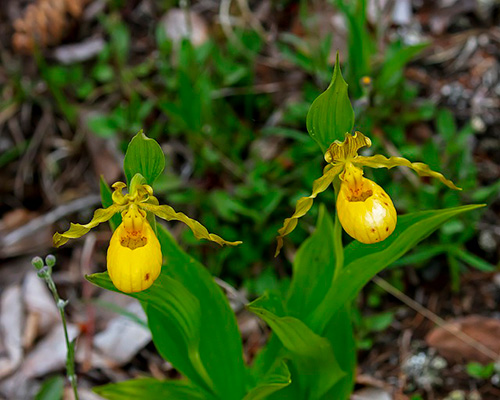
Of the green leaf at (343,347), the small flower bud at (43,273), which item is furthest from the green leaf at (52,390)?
the green leaf at (343,347)

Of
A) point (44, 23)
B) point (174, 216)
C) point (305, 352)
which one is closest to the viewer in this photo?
point (174, 216)

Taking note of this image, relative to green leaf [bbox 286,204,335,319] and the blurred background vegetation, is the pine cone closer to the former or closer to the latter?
the blurred background vegetation

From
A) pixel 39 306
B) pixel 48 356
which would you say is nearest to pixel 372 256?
pixel 48 356

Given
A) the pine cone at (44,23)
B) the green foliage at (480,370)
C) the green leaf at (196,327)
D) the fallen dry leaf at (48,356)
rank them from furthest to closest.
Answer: the pine cone at (44,23) < the fallen dry leaf at (48,356) < the green foliage at (480,370) < the green leaf at (196,327)

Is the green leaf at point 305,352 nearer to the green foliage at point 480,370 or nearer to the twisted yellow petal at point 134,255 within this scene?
the twisted yellow petal at point 134,255

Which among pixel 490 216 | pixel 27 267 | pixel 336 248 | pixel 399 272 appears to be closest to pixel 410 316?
pixel 399 272

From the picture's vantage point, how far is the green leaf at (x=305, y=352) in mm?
1529

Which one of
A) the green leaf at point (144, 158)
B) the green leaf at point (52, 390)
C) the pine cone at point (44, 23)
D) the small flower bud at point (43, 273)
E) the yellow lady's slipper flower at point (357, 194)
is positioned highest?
the green leaf at point (144, 158)

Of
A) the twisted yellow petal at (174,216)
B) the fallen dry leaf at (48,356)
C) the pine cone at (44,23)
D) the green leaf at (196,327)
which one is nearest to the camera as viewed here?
the twisted yellow petal at (174,216)

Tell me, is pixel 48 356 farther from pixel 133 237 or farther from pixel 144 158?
pixel 144 158

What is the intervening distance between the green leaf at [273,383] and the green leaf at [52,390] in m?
0.85

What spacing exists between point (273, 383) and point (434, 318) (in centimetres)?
97

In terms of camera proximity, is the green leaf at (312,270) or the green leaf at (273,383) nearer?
the green leaf at (273,383)

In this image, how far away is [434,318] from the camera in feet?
7.73
